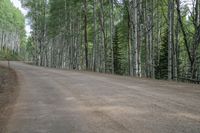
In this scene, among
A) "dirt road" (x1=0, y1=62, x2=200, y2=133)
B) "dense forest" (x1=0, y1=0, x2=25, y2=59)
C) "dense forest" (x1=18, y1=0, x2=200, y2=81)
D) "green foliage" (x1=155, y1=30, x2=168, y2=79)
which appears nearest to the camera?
"dirt road" (x1=0, y1=62, x2=200, y2=133)

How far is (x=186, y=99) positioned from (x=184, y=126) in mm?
3130

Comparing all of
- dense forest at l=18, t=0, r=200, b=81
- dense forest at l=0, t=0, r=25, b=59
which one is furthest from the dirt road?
dense forest at l=0, t=0, r=25, b=59

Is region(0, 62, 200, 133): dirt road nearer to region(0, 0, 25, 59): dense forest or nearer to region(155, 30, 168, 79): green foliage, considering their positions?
region(155, 30, 168, 79): green foliage

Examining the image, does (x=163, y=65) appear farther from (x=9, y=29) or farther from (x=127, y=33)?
(x=9, y=29)

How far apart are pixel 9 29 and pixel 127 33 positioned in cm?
4973

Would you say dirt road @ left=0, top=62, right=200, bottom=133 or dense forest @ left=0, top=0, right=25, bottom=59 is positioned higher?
dense forest @ left=0, top=0, right=25, bottom=59

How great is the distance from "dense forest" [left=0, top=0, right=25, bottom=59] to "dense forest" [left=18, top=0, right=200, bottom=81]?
17.8 meters

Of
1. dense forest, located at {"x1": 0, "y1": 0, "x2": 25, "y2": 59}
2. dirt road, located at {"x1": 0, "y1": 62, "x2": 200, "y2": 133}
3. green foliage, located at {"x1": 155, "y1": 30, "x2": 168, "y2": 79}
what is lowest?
dirt road, located at {"x1": 0, "y1": 62, "x2": 200, "y2": 133}

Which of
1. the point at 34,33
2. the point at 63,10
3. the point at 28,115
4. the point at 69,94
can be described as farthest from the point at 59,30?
the point at 28,115

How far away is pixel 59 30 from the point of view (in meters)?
48.2

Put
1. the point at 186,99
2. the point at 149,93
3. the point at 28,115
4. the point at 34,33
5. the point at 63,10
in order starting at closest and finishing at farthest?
the point at 28,115 → the point at 186,99 → the point at 149,93 → the point at 63,10 → the point at 34,33

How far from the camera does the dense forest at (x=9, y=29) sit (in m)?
72.1

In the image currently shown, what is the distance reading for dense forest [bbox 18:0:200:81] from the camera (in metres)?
21.3

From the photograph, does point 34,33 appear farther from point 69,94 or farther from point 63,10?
point 69,94
